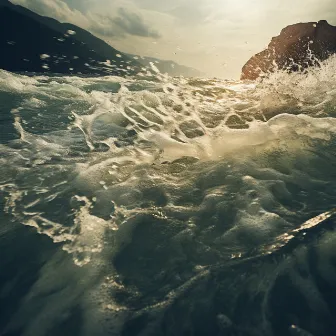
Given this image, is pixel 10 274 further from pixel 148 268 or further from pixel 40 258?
pixel 148 268

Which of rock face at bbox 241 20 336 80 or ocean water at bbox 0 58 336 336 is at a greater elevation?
rock face at bbox 241 20 336 80

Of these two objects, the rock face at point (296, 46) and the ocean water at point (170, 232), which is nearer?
the ocean water at point (170, 232)

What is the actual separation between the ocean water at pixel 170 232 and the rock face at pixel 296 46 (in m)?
52.2

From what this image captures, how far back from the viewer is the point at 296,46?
57.2m

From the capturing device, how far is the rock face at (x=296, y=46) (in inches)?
2147

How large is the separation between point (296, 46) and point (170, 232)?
6512 centimetres

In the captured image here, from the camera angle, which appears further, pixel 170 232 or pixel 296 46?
pixel 296 46

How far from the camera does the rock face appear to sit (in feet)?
179

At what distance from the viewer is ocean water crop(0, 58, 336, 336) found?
7.80 feet

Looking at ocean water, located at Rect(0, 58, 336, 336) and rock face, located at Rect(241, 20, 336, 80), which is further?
rock face, located at Rect(241, 20, 336, 80)

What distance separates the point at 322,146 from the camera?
5.86 meters

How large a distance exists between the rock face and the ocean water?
171ft

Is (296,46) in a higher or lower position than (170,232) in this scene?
higher

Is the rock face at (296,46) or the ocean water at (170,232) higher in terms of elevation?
the rock face at (296,46)
